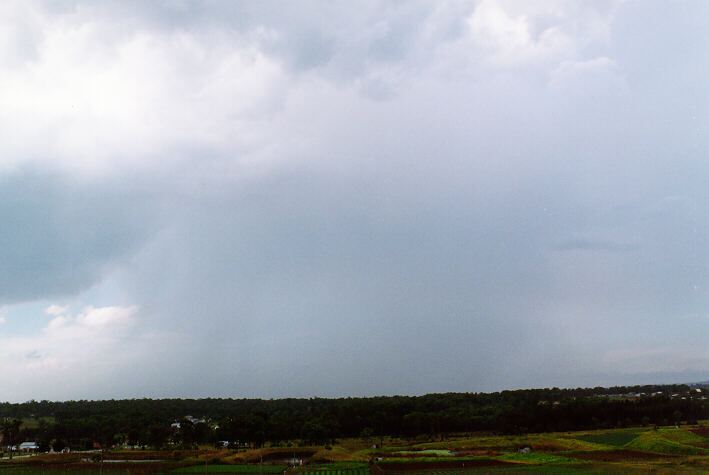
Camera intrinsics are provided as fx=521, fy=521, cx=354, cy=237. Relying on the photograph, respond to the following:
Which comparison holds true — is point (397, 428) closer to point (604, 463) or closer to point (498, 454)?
point (498, 454)

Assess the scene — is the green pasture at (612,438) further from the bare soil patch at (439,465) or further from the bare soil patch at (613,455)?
the bare soil patch at (439,465)

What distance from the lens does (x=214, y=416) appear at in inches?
5999

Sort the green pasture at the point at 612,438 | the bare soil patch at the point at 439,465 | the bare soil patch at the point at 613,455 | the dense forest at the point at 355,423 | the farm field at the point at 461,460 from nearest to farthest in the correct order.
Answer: the farm field at the point at 461,460 < the bare soil patch at the point at 439,465 < the bare soil patch at the point at 613,455 < the green pasture at the point at 612,438 < the dense forest at the point at 355,423

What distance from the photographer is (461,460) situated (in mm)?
58312

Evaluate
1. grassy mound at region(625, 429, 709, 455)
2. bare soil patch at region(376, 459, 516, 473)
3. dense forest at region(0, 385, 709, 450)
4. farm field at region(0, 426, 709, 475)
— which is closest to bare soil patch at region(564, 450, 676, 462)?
farm field at region(0, 426, 709, 475)

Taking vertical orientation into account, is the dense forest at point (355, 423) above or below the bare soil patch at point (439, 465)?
below

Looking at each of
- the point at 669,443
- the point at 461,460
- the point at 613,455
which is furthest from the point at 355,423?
the point at 669,443

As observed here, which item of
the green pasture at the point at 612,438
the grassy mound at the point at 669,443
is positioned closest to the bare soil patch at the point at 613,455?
the grassy mound at the point at 669,443

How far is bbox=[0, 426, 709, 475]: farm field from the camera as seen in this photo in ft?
171

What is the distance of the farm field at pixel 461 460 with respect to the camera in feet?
171

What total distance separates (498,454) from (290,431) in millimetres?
50359

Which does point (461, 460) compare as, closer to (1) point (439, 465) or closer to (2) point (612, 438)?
(1) point (439, 465)

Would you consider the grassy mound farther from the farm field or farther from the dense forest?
the dense forest

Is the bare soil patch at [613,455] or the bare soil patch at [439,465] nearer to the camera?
the bare soil patch at [439,465]
